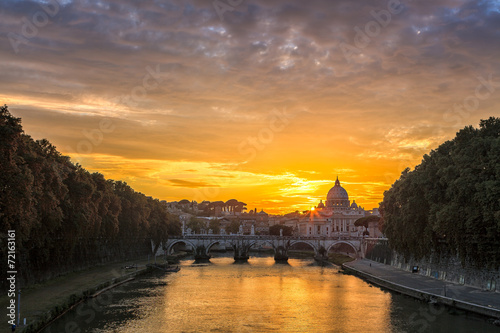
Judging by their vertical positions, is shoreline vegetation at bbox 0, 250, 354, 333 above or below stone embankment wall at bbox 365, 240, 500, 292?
below

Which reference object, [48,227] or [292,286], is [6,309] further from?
[292,286]

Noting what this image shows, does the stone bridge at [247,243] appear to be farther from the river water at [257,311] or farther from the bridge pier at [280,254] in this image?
the river water at [257,311]

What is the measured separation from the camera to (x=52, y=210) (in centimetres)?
4084

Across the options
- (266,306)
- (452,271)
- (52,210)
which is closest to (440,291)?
(452,271)

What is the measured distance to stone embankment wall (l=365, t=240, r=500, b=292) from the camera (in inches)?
1650

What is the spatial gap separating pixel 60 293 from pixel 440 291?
1130 inches

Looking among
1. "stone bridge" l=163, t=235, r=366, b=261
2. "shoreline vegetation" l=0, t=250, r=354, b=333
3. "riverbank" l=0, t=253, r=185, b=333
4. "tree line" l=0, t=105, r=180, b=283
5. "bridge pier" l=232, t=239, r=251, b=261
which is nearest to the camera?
"riverbank" l=0, t=253, r=185, b=333

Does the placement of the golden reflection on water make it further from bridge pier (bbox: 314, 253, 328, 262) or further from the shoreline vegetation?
bridge pier (bbox: 314, 253, 328, 262)

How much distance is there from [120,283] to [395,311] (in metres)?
26.5

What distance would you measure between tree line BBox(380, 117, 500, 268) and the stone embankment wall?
0.83 m

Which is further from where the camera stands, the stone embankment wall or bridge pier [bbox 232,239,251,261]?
bridge pier [bbox 232,239,251,261]

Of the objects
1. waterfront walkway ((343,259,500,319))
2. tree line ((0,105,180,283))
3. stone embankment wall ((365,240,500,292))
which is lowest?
waterfront walkway ((343,259,500,319))

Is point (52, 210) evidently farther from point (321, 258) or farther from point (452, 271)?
point (321, 258)

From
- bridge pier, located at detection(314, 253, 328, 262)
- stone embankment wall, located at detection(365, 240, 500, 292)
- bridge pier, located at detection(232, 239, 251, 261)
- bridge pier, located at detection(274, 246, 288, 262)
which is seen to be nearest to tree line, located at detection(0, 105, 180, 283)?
bridge pier, located at detection(232, 239, 251, 261)
